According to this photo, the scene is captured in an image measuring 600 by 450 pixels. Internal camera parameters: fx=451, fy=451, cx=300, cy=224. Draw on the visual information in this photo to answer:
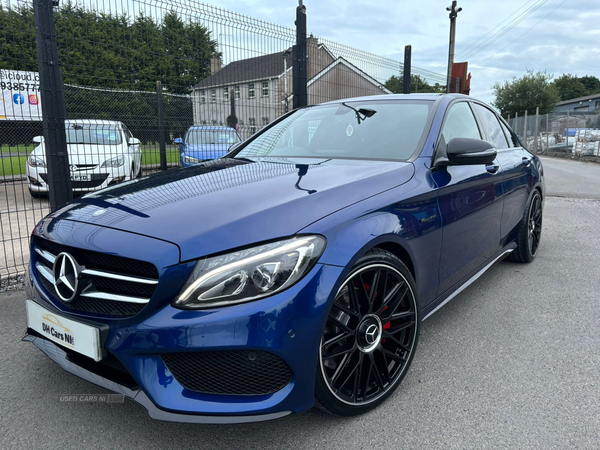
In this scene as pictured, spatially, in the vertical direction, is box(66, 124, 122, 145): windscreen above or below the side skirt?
above

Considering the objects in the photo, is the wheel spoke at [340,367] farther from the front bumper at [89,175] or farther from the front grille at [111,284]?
the front bumper at [89,175]

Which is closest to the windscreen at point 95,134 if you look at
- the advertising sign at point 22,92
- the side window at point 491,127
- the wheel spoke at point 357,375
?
the advertising sign at point 22,92

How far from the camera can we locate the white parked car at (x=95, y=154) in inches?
170

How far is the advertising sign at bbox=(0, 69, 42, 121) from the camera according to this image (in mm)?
4137

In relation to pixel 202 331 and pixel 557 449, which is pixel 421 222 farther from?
pixel 202 331

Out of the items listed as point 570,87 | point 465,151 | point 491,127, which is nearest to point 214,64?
point 491,127

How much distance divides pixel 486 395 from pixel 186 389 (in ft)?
4.79

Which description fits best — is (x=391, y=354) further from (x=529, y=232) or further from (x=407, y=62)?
(x=407, y=62)

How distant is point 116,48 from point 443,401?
4.24 meters

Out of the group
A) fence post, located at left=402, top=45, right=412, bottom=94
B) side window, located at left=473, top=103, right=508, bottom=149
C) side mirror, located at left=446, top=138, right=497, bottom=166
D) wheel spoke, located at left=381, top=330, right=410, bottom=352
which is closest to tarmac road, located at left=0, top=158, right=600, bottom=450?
wheel spoke, located at left=381, top=330, right=410, bottom=352

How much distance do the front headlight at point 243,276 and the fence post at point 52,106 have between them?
106 inches

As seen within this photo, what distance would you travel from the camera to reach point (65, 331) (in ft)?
5.87

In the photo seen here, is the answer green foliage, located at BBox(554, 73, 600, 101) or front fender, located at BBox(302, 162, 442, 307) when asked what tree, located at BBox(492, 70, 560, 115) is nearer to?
green foliage, located at BBox(554, 73, 600, 101)

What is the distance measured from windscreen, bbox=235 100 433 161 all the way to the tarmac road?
1232 mm
